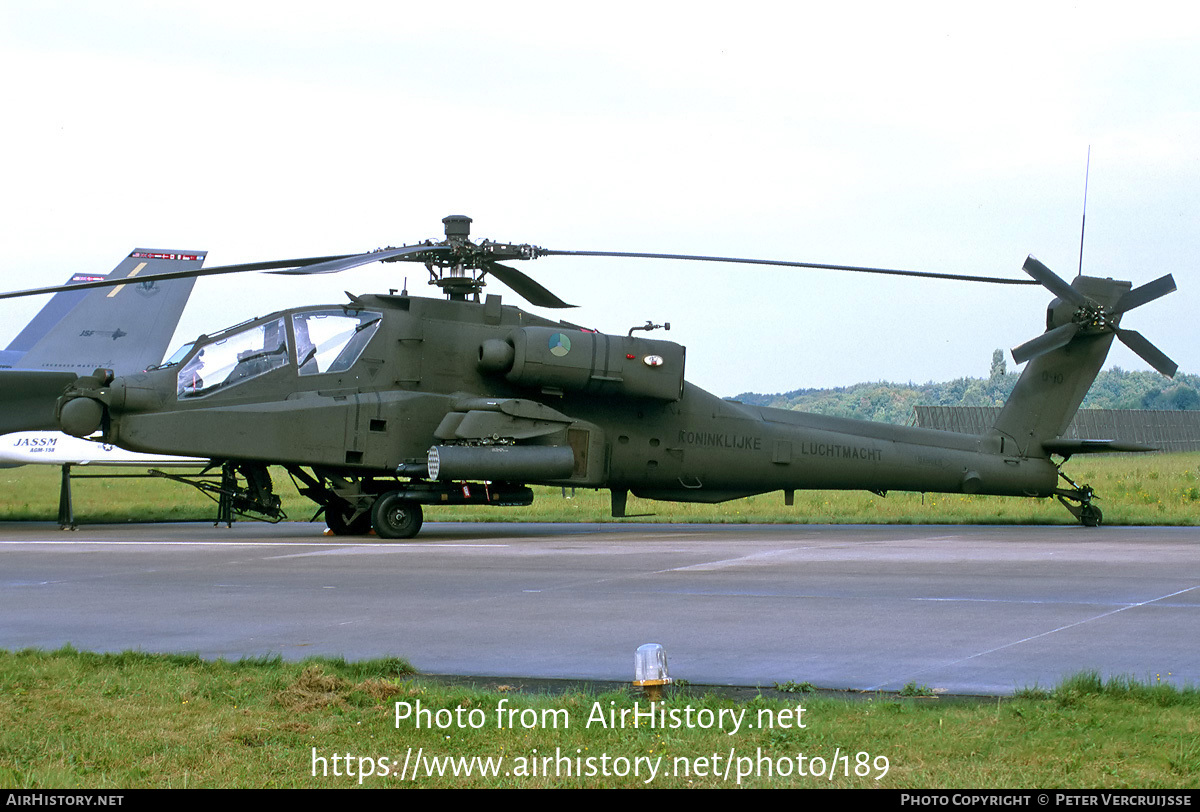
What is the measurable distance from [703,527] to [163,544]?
29.3 feet

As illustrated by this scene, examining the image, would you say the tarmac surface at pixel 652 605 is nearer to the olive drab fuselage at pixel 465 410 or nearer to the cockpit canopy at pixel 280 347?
the olive drab fuselage at pixel 465 410

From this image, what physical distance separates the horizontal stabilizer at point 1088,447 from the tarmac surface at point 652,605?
3.88m

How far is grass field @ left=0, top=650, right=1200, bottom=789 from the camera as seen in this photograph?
4.58m

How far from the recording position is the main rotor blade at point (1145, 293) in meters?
19.8

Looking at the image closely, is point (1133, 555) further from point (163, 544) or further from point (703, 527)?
point (163, 544)

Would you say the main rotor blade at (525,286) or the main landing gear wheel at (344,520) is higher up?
the main rotor blade at (525,286)

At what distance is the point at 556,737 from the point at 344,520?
13.3 metres

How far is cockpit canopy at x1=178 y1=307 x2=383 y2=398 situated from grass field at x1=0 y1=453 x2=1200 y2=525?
5.84m

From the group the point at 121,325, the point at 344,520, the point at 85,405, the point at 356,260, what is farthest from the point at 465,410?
the point at 121,325

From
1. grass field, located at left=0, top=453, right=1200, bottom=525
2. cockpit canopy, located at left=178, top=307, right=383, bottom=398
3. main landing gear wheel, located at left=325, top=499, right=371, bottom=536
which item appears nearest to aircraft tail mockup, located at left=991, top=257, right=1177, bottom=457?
grass field, located at left=0, top=453, right=1200, bottom=525

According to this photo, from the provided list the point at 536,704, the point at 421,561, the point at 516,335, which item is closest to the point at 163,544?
the point at 421,561

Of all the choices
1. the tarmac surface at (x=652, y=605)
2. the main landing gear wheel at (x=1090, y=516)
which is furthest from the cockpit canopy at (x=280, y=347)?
the main landing gear wheel at (x=1090, y=516)

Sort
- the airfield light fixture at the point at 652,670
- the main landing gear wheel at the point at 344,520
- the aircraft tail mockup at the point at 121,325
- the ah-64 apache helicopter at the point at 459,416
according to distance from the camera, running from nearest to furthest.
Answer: the airfield light fixture at the point at 652,670 → the ah-64 apache helicopter at the point at 459,416 → the main landing gear wheel at the point at 344,520 → the aircraft tail mockup at the point at 121,325

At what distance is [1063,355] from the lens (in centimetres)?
2094
